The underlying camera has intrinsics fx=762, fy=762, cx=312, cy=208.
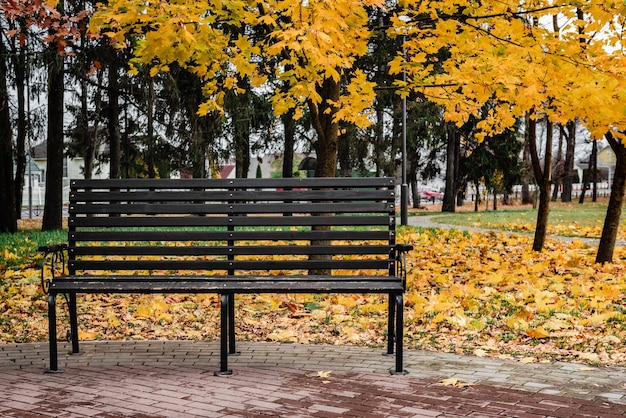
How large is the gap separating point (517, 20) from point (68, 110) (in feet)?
75.6

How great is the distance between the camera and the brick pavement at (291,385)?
4066mm

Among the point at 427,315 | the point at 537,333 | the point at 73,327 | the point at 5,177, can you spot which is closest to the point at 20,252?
the point at 73,327

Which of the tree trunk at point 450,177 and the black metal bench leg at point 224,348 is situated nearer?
the black metal bench leg at point 224,348

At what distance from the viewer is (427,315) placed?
680cm

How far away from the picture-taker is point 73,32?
22.5 ft

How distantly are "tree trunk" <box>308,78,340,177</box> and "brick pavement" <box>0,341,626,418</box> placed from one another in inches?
143

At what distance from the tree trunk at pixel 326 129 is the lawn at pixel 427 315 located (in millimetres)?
1660

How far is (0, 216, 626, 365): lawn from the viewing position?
19.3 ft

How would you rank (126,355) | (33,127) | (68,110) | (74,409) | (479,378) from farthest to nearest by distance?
1. (68,110)
2. (33,127)
3. (126,355)
4. (479,378)
5. (74,409)

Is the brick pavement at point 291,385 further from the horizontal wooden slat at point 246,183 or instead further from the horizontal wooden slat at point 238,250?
the horizontal wooden slat at point 246,183

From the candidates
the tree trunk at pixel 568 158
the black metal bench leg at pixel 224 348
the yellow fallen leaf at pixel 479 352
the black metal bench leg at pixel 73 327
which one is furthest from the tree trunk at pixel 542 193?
the tree trunk at pixel 568 158

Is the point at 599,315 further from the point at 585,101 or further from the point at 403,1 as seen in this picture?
the point at 403,1

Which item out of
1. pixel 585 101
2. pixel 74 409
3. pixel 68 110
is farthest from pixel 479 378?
pixel 68 110

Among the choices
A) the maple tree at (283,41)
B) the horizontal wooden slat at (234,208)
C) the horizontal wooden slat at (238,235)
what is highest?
the maple tree at (283,41)
